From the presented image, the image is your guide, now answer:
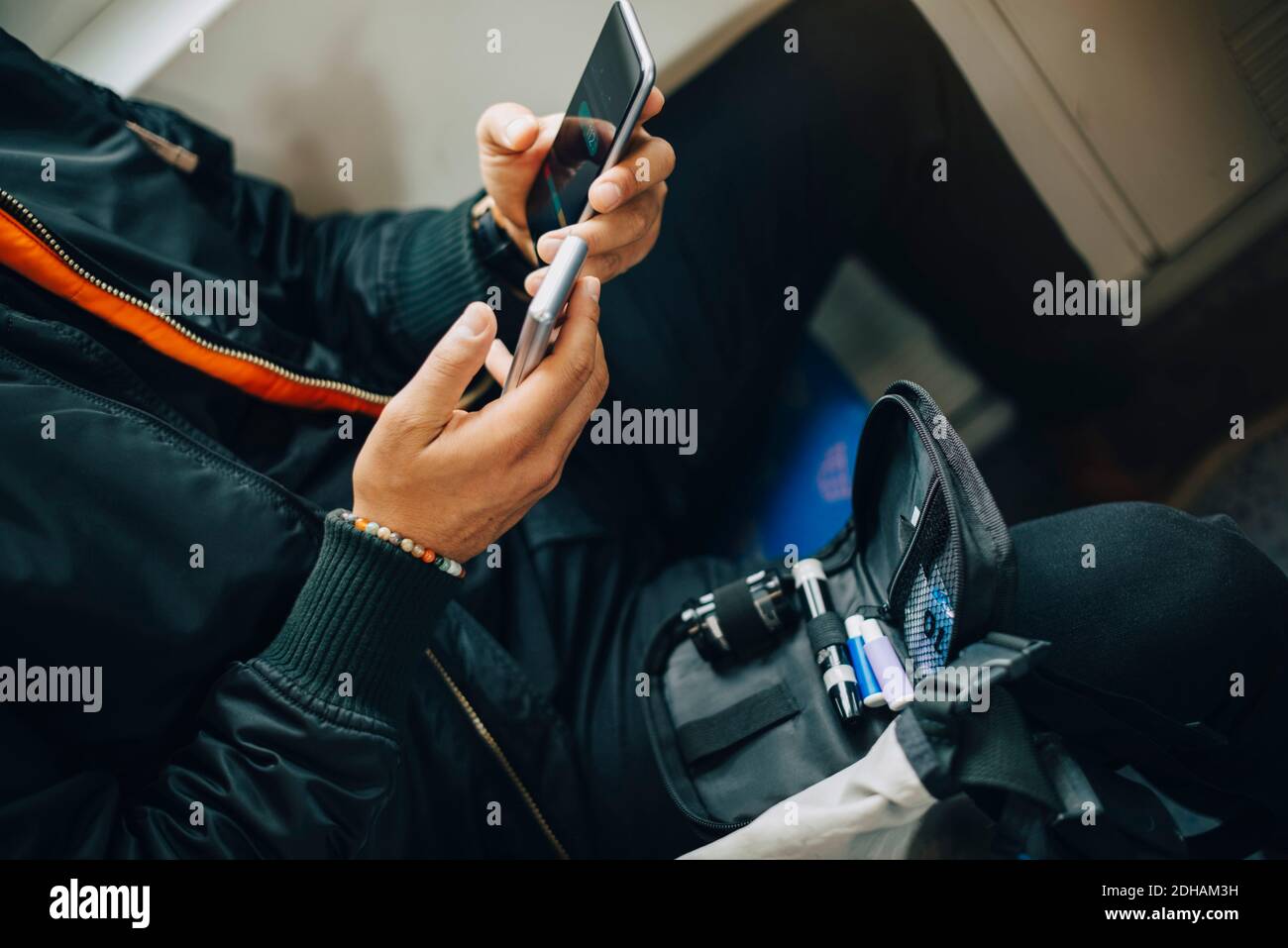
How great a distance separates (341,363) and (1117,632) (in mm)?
598

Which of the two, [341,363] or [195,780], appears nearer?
[195,780]

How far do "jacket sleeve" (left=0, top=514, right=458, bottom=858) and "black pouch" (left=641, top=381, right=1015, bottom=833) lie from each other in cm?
20

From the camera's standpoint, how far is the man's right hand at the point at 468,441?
0.43 meters

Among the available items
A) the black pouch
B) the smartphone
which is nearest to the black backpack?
the black pouch

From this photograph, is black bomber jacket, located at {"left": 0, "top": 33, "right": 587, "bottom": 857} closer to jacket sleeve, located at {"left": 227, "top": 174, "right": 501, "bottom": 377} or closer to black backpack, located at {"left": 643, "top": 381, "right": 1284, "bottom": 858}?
jacket sleeve, located at {"left": 227, "top": 174, "right": 501, "bottom": 377}

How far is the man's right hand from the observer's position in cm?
43

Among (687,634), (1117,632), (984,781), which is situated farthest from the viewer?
(687,634)

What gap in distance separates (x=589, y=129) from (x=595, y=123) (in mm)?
11

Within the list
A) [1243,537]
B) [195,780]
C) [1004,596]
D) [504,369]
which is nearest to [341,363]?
[504,369]

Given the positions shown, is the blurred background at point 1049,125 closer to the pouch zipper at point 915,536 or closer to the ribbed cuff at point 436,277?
the ribbed cuff at point 436,277

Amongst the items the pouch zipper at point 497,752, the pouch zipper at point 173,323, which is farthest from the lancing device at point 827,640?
the pouch zipper at point 173,323

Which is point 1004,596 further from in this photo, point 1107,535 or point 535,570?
point 535,570

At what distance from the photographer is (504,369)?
21.6 inches

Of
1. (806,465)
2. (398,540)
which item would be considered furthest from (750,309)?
(398,540)
